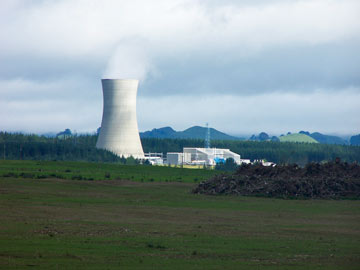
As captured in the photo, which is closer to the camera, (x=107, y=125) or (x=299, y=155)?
(x=107, y=125)

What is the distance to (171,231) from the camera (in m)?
19.5

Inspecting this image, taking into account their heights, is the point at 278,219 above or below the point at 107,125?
below

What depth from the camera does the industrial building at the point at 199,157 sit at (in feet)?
302

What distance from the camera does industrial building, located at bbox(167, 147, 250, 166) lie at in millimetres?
91938

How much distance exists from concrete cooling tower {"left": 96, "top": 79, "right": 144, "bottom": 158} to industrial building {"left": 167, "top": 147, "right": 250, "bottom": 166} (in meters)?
23.5

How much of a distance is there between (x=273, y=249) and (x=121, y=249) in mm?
3762

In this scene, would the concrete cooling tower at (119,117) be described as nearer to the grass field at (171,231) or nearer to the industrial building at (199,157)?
the industrial building at (199,157)

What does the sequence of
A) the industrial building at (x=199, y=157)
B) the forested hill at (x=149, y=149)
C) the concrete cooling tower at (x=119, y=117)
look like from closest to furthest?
1. the concrete cooling tower at (x=119, y=117)
2. the forested hill at (x=149, y=149)
3. the industrial building at (x=199, y=157)

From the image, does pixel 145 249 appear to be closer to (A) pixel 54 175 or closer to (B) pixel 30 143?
(A) pixel 54 175

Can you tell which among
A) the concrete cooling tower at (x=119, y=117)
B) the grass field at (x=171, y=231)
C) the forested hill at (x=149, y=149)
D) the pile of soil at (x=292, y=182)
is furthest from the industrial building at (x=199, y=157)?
the grass field at (x=171, y=231)

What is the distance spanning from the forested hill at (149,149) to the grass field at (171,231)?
40303 millimetres

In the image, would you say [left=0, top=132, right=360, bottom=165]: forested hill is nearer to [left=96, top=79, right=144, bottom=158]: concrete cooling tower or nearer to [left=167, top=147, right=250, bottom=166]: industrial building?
[left=96, top=79, right=144, bottom=158]: concrete cooling tower

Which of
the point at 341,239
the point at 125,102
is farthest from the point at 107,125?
the point at 341,239

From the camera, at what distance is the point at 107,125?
66.4m
